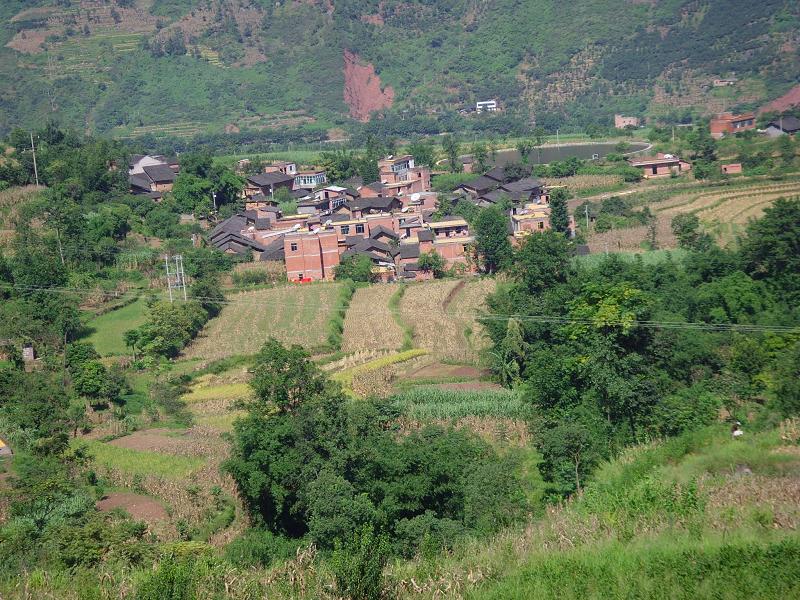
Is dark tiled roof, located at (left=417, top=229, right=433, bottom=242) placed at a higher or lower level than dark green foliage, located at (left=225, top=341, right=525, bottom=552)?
higher

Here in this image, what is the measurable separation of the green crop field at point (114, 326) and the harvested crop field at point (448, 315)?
18.0 ft

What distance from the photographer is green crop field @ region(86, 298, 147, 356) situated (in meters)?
19.4

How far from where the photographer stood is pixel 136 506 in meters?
11.5

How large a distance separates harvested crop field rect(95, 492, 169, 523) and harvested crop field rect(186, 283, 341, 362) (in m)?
7.00

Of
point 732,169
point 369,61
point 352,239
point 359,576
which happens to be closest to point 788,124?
point 732,169

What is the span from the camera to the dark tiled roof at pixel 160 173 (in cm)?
3247

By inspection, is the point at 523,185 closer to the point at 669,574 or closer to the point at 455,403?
the point at 455,403

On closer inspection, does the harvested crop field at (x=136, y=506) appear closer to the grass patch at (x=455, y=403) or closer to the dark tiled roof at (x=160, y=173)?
the grass patch at (x=455, y=403)

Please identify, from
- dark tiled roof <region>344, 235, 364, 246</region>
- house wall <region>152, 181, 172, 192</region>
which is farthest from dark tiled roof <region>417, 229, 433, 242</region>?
house wall <region>152, 181, 172, 192</region>

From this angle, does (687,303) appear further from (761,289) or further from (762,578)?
(762,578)

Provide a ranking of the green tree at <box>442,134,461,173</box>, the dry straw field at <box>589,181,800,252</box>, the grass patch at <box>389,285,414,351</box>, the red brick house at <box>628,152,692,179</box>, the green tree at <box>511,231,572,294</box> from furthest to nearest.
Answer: the green tree at <box>442,134,461,173</box>, the red brick house at <box>628,152,692,179</box>, the dry straw field at <box>589,181,800,252</box>, the grass patch at <box>389,285,414,351</box>, the green tree at <box>511,231,572,294</box>

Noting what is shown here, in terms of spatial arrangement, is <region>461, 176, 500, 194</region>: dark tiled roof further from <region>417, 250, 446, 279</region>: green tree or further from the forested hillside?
the forested hillside

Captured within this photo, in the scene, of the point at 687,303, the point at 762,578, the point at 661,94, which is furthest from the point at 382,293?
the point at 661,94

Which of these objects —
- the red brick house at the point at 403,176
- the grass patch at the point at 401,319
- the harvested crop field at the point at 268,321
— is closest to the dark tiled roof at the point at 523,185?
the red brick house at the point at 403,176
